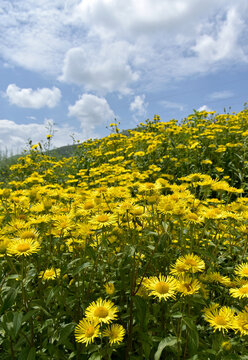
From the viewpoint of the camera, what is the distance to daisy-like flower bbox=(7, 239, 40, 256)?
1.20 metres

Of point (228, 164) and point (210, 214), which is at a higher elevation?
point (228, 164)

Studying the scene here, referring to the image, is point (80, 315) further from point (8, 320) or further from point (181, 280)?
point (181, 280)

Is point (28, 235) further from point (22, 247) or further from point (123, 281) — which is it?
point (123, 281)

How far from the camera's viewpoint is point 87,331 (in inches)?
43.4

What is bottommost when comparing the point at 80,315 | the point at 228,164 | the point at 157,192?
the point at 80,315

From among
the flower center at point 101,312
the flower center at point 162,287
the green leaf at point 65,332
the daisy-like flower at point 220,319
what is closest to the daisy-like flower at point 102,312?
the flower center at point 101,312

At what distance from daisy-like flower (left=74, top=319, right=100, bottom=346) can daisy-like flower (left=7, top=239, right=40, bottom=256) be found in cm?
42

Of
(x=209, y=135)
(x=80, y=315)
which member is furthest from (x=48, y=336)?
(x=209, y=135)

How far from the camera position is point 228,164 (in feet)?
15.5

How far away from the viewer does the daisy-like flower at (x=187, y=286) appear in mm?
1049

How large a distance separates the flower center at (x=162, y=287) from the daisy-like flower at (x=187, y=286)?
69mm

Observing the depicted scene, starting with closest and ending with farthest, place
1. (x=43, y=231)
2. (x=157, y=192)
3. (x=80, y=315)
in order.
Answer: (x=80, y=315) < (x=43, y=231) < (x=157, y=192)

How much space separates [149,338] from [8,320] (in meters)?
0.65

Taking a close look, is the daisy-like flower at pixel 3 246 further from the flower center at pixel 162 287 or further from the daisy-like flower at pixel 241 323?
the daisy-like flower at pixel 241 323
